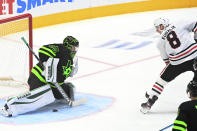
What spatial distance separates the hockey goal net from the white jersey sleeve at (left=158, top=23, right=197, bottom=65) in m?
1.87

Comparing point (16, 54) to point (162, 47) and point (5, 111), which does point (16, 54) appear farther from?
point (162, 47)

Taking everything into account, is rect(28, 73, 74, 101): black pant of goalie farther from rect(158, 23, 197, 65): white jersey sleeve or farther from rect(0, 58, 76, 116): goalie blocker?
rect(158, 23, 197, 65): white jersey sleeve

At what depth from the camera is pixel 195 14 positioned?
1292cm

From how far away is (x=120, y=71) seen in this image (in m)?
8.14

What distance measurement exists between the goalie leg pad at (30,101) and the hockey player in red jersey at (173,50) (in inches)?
43.4

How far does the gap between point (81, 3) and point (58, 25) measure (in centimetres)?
86

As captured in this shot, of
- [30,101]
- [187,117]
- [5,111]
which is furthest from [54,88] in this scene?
[187,117]

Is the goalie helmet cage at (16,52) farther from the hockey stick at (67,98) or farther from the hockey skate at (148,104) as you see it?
the hockey skate at (148,104)

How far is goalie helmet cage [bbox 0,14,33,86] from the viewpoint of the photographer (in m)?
6.97

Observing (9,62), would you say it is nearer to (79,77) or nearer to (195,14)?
(79,77)

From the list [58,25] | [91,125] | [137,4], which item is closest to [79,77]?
[91,125]

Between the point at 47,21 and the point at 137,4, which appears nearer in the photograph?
the point at 47,21

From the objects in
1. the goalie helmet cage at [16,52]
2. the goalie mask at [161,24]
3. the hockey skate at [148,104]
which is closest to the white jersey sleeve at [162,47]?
the goalie mask at [161,24]

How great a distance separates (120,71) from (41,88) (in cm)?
225
